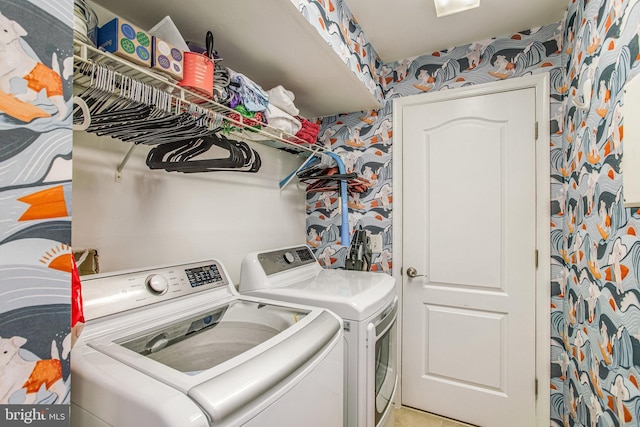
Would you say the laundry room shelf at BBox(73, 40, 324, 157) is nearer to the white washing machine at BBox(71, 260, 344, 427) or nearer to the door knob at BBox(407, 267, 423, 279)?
the white washing machine at BBox(71, 260, 344, 427)

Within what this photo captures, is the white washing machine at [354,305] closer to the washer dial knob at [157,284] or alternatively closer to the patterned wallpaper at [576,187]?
the washer dial knob at [157,284]

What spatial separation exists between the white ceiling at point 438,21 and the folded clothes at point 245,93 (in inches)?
33.5

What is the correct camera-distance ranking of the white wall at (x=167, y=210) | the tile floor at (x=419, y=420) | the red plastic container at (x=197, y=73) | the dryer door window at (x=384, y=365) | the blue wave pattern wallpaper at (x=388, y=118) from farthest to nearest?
the tile floor at (x=419, y=420) → the blue wave pattern wallpaper at (x=388, y=118) → the dryer door window at (x=384, y=365) → the white wall at (x=167, y=210) → the red plastic container at (x=197, y=73)

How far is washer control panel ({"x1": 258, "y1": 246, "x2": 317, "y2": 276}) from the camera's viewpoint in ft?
5.51

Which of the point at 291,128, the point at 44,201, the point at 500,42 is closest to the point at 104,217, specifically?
the point at 44,201

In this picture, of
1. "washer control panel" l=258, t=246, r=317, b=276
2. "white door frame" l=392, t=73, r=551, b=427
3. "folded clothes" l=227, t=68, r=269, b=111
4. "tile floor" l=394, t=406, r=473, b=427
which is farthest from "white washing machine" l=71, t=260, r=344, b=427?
"white door frame" l=392, t=73, r=551, b=427

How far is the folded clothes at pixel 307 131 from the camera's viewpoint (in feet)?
6.06

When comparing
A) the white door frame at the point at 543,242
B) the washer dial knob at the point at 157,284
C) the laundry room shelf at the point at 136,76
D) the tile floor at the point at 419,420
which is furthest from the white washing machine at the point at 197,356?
the white door frame at the point at 543,242

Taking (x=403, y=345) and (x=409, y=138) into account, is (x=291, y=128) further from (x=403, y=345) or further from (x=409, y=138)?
(x=403, y=345)

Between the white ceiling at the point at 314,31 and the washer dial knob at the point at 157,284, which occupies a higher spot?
the white ceiling at the point at 314,31

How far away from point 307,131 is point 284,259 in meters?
0.79

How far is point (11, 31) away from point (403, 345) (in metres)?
2.49

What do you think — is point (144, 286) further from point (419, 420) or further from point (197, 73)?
point (419, 420)

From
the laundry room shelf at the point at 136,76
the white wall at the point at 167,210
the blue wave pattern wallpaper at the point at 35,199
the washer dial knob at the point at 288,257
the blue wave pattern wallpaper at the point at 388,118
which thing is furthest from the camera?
the blue wave pattern wallpaper at the point at 388,118
